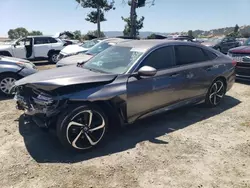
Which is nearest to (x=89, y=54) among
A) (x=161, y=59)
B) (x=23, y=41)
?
(x=161, y=59)

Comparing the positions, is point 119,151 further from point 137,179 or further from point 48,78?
point 48,78

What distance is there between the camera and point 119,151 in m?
3.72

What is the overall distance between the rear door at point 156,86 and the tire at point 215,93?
1154 mm

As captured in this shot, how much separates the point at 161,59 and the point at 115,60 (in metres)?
0.83

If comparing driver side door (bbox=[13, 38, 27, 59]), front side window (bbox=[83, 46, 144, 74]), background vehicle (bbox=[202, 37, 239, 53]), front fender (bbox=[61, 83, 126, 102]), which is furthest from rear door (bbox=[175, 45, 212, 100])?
background vehicle (bbox=[202, 37, 239, 53])

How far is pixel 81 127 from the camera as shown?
3.56 m

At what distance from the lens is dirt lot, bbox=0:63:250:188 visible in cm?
304

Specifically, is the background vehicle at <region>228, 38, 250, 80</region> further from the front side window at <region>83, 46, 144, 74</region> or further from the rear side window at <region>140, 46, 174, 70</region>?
the front side window at <region>83, 46, 144, 74</region>

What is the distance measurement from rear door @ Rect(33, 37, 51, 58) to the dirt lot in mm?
8559

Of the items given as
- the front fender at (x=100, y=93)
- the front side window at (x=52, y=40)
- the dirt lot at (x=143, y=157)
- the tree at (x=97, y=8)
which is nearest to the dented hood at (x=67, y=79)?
the front fender at (x=100, y=93)

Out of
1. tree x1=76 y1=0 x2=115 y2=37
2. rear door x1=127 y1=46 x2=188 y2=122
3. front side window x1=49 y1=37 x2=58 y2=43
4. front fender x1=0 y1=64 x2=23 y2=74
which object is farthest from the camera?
tree x1=76 y1=0 x2=115 y2=37

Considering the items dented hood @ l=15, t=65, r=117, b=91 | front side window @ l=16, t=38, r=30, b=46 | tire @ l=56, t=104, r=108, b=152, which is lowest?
tire @ l=56, t=104, r=108, b=152

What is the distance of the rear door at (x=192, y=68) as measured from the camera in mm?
4762

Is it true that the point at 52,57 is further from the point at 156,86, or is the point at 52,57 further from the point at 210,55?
the point at 156,86
